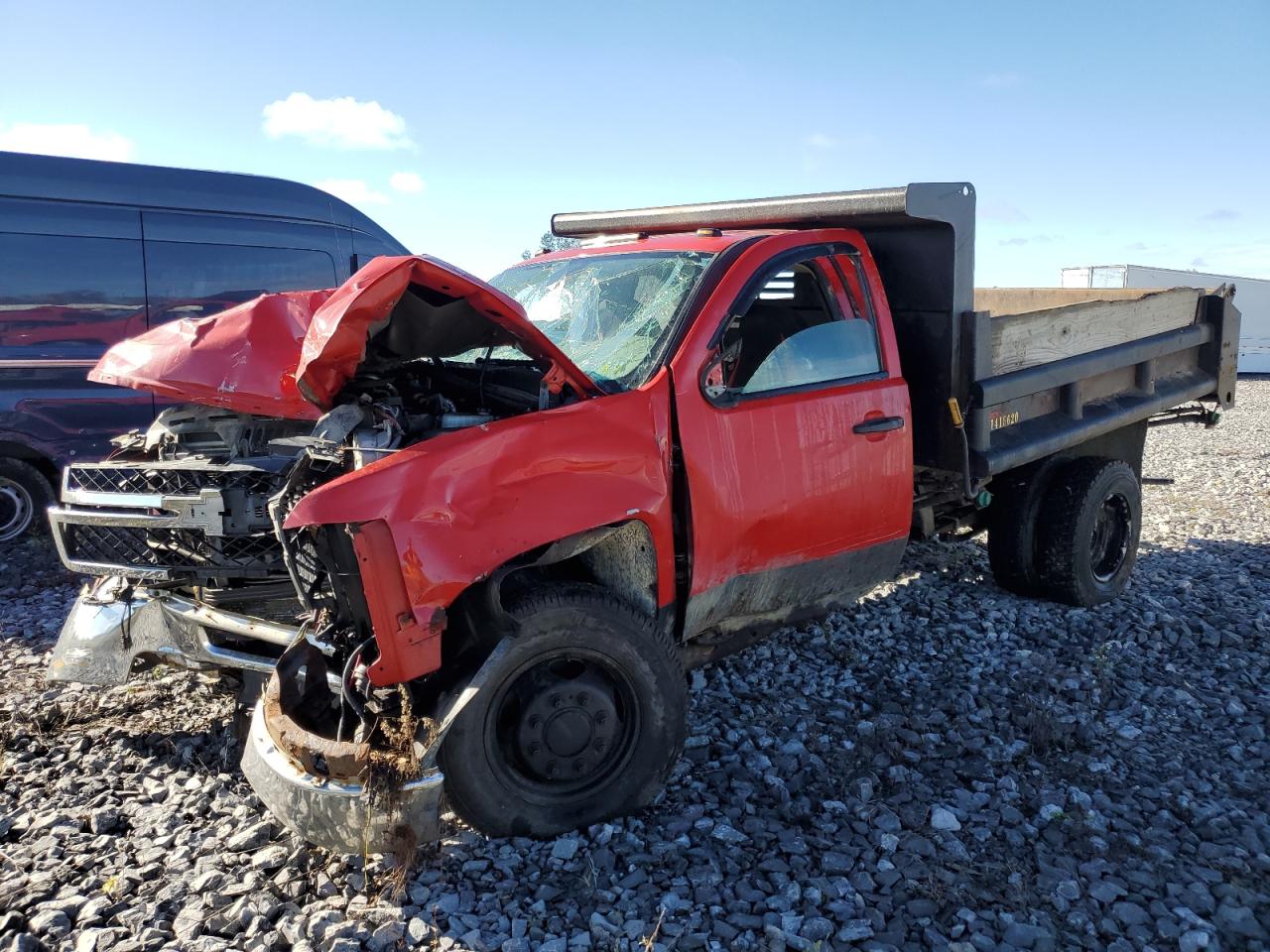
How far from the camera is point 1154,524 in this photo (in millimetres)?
7930

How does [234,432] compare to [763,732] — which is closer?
[234,432]

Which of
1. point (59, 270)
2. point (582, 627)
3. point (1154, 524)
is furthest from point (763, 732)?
point (59, 270)

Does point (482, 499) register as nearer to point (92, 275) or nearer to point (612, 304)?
point (612, 304)

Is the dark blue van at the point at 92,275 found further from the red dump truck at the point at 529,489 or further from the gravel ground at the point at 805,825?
the red dump truck at the point at 529,489

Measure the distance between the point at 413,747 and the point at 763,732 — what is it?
1.69 meters

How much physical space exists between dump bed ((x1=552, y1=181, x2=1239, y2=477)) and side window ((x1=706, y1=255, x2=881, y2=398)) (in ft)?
1.25

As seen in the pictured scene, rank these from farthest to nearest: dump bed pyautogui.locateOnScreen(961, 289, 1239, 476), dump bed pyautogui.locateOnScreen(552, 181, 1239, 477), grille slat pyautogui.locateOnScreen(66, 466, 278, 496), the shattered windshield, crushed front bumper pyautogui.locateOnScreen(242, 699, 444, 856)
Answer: dump bed pyautogui.locateOnScreen(961, 289, 1239, 476), dump bed pyautogui.locateOnScreen(552, 181, 1239, 477), the shattered windshield, grille slat pyautogui.locateOnScreen(66, 466, 278, 496), crushed front bumper pyautogui.locateOnScreen(242, 699, 444, 856)

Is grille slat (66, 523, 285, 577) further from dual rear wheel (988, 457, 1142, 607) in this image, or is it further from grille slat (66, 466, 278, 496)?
dual rear wheel (988, 457, 1142, 607)

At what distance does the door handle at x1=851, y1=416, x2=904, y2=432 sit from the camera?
412 cm

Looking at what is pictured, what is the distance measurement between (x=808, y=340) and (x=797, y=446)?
52 cm

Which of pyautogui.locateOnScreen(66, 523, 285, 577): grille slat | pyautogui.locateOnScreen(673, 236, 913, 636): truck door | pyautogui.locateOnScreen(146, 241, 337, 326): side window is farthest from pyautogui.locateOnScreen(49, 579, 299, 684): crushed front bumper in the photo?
pyautogui.locateOnScreen(146, 241, 337, 326): side window

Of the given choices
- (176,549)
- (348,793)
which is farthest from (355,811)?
(176,549)

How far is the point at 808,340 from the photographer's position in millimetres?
4094

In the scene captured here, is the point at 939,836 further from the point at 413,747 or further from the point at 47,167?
the point at 47,167
